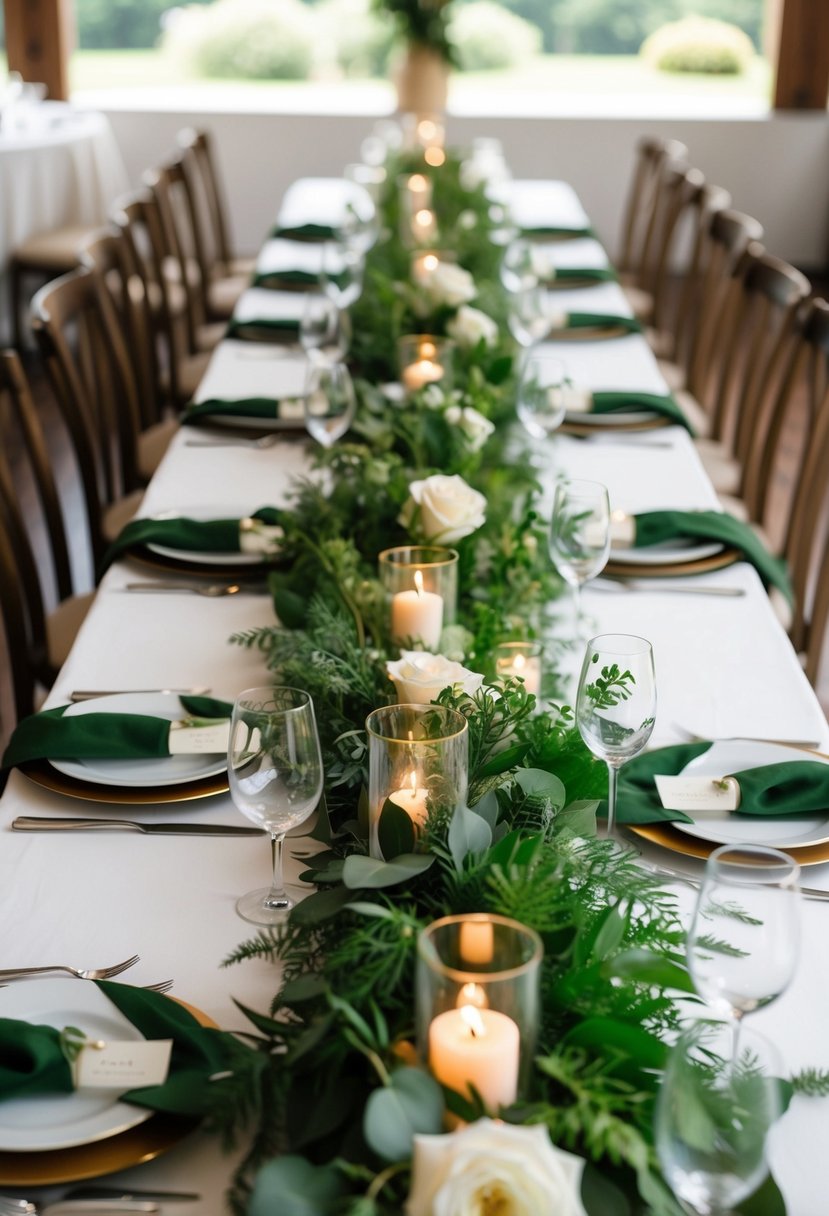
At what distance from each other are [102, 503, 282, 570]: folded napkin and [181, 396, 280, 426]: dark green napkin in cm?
66

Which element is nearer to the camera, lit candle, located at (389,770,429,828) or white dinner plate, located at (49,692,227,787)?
lit candle, located at (389,770,429,828)

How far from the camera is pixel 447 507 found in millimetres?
1682

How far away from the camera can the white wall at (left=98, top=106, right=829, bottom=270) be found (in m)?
7.58

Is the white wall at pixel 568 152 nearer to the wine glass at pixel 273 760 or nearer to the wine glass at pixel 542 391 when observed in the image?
the wine glass at pixel 542 391

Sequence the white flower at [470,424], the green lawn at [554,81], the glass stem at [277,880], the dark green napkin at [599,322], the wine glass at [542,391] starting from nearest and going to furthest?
the glass stem at [277,880], the white flower at [470,424], the wine glass at [542,391], the dark green napkin at [599,322], the green lawn at [554,81]

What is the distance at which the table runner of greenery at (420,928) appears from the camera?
0.85 metres

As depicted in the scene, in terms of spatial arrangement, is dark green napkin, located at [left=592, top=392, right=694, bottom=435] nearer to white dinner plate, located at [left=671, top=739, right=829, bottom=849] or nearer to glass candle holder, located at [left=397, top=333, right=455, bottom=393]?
glass candle holder, located at [left=397, top=333, right=455, bottom=393]

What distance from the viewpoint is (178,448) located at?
2.64 m

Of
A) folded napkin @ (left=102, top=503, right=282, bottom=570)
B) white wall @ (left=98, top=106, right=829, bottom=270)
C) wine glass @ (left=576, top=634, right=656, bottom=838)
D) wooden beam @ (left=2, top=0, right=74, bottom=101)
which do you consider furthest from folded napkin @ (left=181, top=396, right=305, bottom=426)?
wooden beam @ (left=2, top=0, right=74, bottom=101)

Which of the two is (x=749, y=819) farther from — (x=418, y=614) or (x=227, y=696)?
(x=227, y=696)

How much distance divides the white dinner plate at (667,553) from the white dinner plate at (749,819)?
1.87 feet

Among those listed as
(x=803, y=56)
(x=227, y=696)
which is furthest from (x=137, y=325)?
(x=803, y=56)

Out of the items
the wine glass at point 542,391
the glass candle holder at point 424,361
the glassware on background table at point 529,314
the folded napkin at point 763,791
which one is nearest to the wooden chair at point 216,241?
the glassware on background table at point 529,314

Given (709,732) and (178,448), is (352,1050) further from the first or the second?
(178,448)
